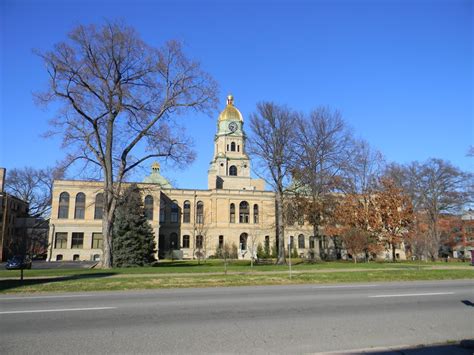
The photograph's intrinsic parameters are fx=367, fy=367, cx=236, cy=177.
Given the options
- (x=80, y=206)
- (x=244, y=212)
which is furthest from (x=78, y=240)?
(x=244, y=212)

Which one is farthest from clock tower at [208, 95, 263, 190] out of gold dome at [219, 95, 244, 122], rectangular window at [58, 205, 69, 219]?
rectangular window at [58, 205, 69, 219]

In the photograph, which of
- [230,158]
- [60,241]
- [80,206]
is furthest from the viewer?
[230,158]

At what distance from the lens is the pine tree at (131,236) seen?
1213 inches

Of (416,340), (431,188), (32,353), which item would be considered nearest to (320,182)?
(431,188)

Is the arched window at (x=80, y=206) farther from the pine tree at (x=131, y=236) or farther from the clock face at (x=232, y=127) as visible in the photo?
the clock face at (x=232, y=127)

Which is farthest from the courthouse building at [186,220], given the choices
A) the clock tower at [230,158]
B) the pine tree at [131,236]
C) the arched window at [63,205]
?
the pine tree at [131,236]

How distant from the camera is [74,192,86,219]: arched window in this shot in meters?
55.4

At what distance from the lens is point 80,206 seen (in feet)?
183

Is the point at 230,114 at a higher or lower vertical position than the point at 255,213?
higher

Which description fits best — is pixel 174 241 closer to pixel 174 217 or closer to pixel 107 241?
pixel 174 217

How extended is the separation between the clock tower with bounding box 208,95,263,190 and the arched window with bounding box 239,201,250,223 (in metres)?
6.83

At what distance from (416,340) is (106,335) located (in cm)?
519

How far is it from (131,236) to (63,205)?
29.1 m

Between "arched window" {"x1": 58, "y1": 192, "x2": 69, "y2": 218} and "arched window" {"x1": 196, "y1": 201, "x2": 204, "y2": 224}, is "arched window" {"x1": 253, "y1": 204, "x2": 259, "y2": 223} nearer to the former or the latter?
"arched window" {"x1": 196, "y1": 201, "x2": 204, "y2": 224}
